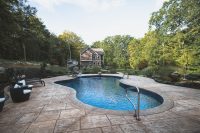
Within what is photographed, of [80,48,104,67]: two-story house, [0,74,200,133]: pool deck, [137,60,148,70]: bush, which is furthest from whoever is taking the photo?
[80,48,104,67]: two-story house

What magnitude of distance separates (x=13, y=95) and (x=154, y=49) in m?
15.8

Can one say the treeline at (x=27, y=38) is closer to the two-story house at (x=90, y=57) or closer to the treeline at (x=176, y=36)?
the two-story house at (x=90, y=57)

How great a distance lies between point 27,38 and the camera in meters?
18.4

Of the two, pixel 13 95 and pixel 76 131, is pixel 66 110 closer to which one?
pixel 76 131

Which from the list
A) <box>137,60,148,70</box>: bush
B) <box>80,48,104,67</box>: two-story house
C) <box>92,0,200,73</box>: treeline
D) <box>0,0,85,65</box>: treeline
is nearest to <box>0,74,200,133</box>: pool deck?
<box>0,0,85,65</box>: treeline

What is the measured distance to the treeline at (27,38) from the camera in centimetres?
833

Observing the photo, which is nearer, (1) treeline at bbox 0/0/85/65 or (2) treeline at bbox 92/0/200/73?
(1) treeline at bbox 0/0/85/65

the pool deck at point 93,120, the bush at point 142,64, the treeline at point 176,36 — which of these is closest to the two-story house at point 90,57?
the treeline at point 176,36

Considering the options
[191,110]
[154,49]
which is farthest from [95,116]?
[154,49]

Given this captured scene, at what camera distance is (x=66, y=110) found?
15.3 feet

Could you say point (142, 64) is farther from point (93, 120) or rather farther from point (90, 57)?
point (93, 120)

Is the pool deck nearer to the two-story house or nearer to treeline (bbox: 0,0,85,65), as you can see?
treeline (bbox: 0,0,85,65)

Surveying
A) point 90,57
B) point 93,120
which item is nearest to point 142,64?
point 90,57

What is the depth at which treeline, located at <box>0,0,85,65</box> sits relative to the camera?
328 inches
